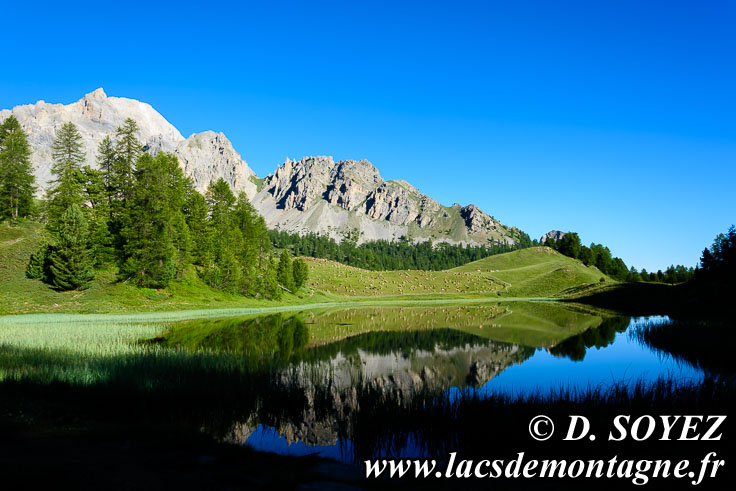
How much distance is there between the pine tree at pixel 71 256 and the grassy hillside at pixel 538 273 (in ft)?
330

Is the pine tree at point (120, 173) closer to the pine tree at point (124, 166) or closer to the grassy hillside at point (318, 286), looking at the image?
the pine tree at point (124, 166)

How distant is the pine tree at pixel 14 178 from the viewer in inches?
2717

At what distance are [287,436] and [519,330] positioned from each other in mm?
32683

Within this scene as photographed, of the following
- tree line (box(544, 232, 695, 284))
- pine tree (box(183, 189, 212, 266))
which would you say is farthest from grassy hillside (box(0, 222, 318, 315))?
tree line (box(544, 232, 695, 284))

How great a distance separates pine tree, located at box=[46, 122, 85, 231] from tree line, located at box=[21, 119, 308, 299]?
0.45 feet

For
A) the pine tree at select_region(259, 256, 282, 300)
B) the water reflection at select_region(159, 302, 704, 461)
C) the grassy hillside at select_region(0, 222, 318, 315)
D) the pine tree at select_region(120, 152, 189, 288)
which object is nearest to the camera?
the water reflection at select_region(159, 302, 704, 461)

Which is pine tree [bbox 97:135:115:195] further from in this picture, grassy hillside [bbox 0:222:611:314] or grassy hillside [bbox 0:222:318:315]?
grassy hillside [bbox 0:222:318:315]

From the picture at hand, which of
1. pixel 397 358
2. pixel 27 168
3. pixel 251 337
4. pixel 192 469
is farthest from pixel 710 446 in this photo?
pixel 27 168

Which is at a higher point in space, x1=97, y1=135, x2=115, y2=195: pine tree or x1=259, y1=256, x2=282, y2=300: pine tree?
x1=97, y1=135, x2=115, y2=195: pine tree

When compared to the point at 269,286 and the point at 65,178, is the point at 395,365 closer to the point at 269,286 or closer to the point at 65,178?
the point at 269,286

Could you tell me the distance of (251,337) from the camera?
100 feet

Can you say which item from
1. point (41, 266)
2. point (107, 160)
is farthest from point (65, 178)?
point (41, 266)

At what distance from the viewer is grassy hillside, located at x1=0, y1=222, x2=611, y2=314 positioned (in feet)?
160

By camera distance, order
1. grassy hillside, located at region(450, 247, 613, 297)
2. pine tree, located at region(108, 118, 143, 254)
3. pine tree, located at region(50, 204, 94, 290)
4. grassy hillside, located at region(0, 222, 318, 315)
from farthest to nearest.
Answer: grassy hillside, located at region(450, 247, 613, 297)
pine tree, located at region(108, 118, 143, 254)
pine tree, located at region(50, 204, 94, 290)
grassy hillside, located at region(0, 222, 318, 315)
